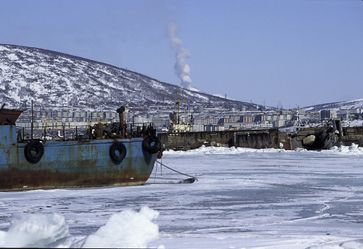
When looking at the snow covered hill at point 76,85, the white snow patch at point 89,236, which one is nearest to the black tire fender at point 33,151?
the white snow patch at point 89,236

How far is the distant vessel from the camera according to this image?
17812 millimetres

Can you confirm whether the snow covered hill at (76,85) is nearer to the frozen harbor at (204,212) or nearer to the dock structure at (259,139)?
the dock structure at (259,139)

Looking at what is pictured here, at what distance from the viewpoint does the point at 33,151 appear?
59.0 ft

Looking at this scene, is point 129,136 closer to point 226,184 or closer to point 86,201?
point 226,184

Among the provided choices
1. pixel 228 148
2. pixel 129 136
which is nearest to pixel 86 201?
pixel 129 136

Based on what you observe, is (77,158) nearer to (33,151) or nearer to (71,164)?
(71,164)

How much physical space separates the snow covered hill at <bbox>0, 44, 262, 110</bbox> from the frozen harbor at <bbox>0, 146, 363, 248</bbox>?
128599 millimetres

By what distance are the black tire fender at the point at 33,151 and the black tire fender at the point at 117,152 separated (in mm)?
2080

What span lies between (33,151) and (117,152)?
246 cm

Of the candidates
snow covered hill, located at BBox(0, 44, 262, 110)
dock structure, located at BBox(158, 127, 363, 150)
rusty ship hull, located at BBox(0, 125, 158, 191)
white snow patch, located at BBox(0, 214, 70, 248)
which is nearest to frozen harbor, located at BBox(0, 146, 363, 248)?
white snow patch, located at BBox(0, 214, 70, 248)

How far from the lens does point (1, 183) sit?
697 inches

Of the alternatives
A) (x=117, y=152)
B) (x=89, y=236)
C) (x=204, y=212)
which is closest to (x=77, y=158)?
(x=117, y=152)

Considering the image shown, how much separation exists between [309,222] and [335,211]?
5.86 ft

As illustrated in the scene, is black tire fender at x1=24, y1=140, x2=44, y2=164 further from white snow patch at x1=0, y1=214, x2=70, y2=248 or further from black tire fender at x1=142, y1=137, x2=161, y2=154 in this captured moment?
white snow patch at x1=0, y1=214, x2=70, y2=248
